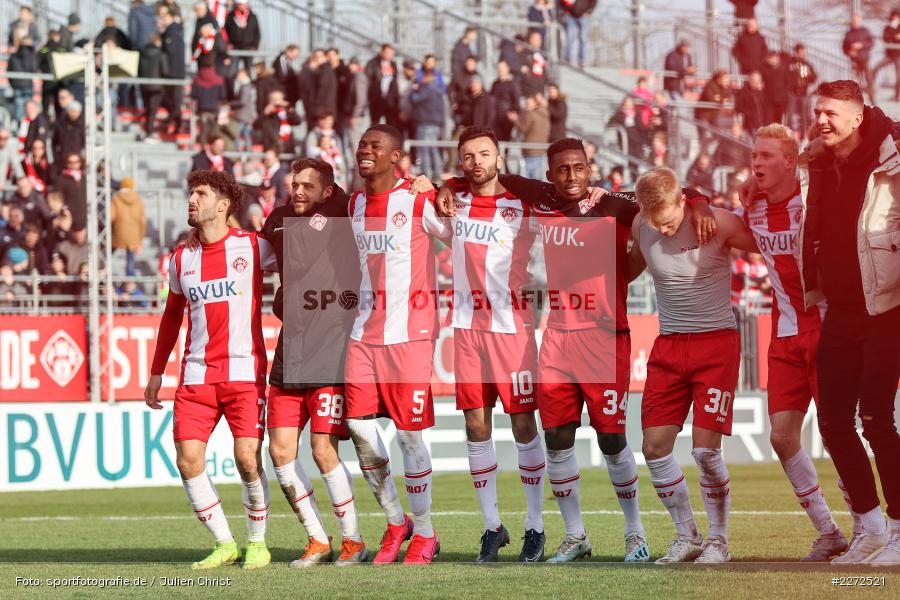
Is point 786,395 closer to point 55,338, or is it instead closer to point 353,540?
point 353,540

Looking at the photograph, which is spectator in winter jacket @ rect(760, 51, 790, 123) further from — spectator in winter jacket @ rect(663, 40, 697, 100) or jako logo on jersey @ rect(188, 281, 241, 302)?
jako logo on jersey @ rect(188, 281, 241, 302)

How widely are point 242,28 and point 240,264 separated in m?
15.5

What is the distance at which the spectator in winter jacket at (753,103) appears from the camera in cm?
2530

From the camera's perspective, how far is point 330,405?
29.6 feet

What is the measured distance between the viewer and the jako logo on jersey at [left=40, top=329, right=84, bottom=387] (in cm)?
1788

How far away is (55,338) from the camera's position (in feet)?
58.8

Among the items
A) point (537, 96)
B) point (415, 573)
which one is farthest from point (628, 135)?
point (415, 573)

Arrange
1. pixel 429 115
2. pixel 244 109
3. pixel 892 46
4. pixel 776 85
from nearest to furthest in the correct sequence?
pixel 429 115 < pixel 244 109 < pixel 776 85 < pixel 892 46

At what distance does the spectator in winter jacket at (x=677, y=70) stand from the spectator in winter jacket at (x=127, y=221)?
1167cm

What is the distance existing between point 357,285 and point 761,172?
9.00ft

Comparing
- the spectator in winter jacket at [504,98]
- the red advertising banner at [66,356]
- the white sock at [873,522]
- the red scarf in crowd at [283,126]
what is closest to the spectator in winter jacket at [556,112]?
the spectator in winter jacket at [504,98]

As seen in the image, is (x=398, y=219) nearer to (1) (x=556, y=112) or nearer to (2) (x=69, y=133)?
(2) (x=69, y=133)

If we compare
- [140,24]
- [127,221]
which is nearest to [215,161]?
[127,221]

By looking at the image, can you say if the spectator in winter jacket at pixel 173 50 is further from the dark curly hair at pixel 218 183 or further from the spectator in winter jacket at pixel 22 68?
the dark curly hair at pixel 218 183
